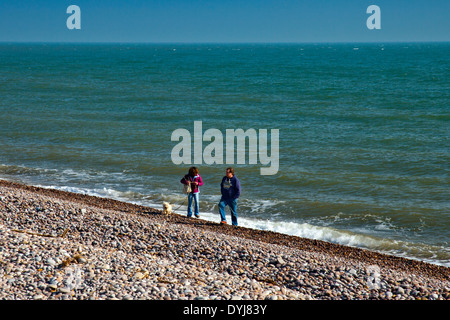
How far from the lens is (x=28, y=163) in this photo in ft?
74.9

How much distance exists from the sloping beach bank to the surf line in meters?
9.36

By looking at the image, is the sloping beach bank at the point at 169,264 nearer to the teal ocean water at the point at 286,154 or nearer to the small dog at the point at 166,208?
the small dog at the point at 166,208

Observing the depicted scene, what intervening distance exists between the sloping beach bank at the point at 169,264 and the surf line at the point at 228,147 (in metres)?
9.36

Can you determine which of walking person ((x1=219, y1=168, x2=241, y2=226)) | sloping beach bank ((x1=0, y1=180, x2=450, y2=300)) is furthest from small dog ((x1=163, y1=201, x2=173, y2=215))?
walking person ((x1=219, y1=168, x2=241, y2=226))

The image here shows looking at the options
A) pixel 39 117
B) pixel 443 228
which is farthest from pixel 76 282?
pixel 39 117

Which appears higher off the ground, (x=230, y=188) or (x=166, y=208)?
(x=230, y=188)

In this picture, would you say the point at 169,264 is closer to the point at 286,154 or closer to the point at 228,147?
the point at 286,154

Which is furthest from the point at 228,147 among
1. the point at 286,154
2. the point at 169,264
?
the point at 169,264

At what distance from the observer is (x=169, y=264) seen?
9.95 metres

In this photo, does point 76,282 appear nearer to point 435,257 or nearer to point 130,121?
point 435,257

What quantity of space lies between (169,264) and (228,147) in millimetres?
16019

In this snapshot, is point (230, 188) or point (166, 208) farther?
point (166, 208)

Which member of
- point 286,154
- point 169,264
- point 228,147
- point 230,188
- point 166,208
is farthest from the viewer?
point 228,147
